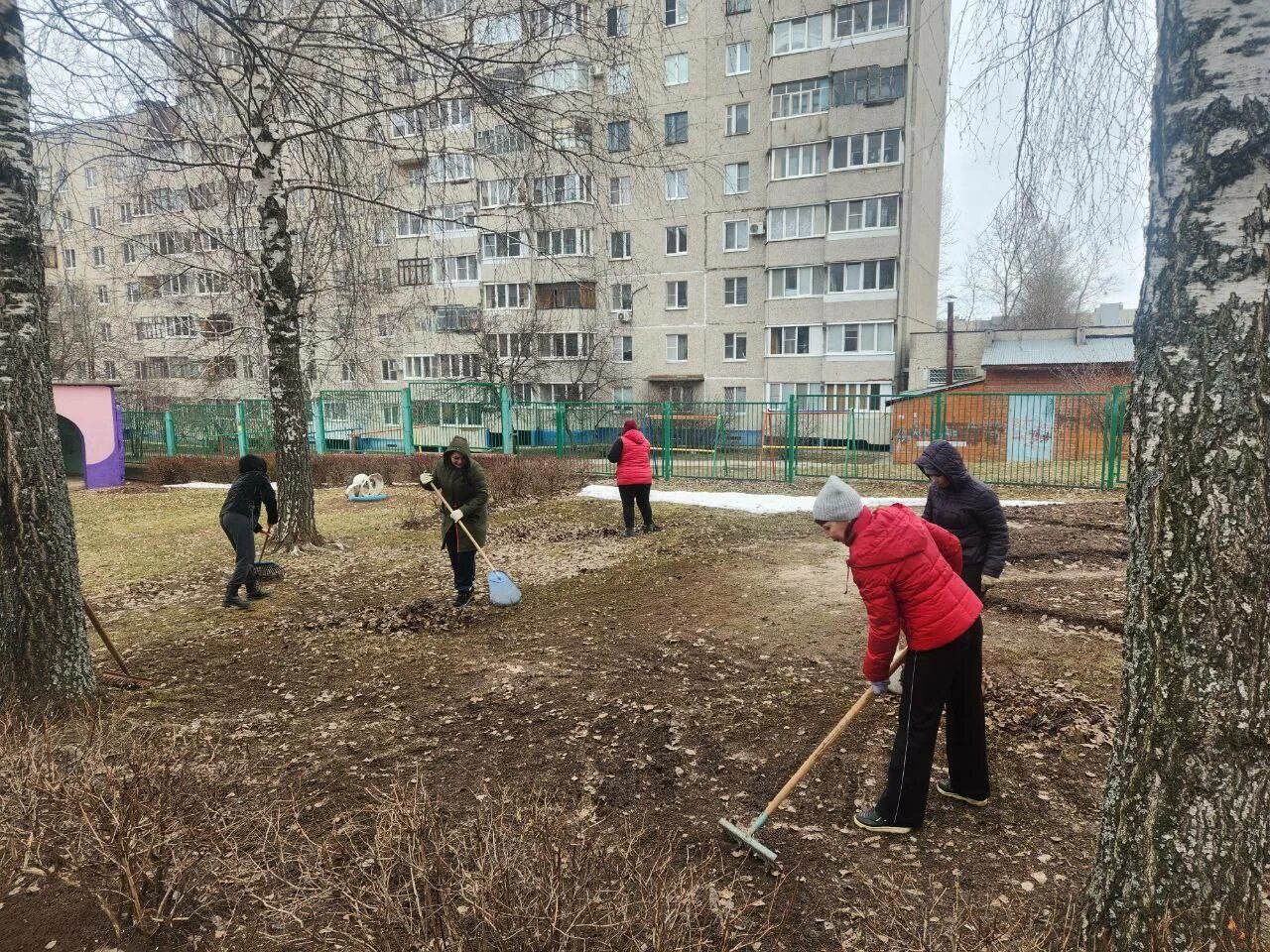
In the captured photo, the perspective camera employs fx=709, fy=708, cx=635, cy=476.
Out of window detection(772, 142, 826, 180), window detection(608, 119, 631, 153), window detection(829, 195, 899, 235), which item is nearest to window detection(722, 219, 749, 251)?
window detection(772, 142, 826, 180)

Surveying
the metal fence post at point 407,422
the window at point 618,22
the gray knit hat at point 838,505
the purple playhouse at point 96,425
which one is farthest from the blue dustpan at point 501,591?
the purple playhouse at point 96,425

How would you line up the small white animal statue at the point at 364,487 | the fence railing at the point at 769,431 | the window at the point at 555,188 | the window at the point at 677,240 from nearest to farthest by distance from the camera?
the window at the point at 555,188 < the fence railing at the point at 769,431 < the small white animal statue at the point at 364,487 < the window at the point at 677,240

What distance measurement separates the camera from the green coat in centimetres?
643

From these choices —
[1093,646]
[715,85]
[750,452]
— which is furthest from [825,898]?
[715,85]

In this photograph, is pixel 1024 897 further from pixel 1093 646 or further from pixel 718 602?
pixel 718 602

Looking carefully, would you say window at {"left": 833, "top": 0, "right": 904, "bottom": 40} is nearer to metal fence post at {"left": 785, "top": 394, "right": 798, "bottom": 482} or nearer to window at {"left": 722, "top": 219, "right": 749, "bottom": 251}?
window at {"left": 722, "top": 219, "right": 749, "bottom": 251}

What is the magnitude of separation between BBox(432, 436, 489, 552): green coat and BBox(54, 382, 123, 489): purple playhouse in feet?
47.5

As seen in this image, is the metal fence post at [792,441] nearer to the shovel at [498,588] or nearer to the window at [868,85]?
the shovel at [498,588]

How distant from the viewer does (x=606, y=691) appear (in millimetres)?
4578

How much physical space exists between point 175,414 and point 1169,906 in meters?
24.7

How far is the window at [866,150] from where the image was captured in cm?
2727

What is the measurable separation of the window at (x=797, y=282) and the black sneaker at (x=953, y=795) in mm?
28153

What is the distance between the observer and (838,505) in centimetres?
285

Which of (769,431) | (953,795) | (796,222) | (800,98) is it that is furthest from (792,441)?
(800,98)
